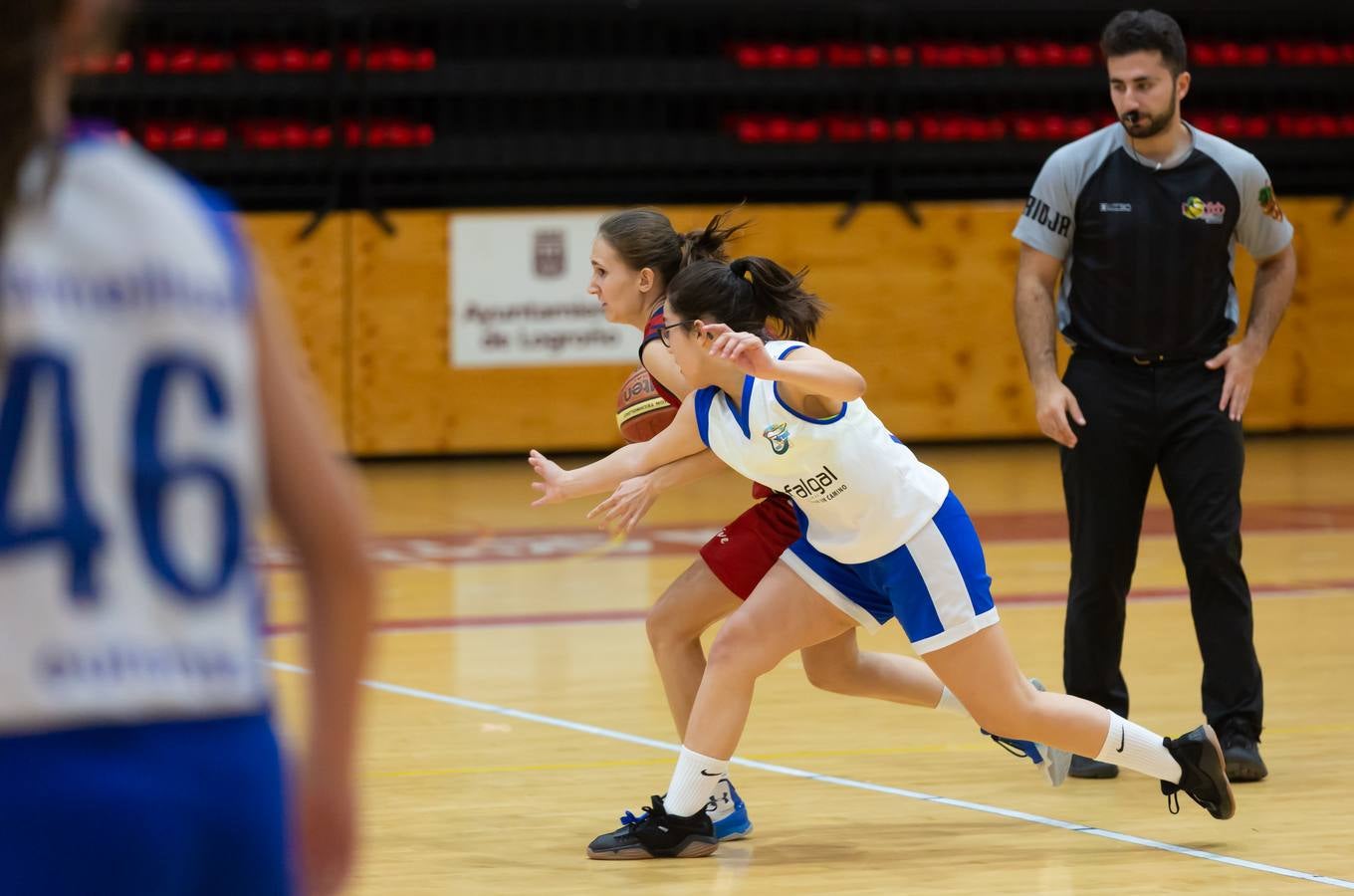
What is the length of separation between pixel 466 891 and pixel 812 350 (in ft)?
4.52

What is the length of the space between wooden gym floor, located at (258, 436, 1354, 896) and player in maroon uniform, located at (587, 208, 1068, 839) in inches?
11.7

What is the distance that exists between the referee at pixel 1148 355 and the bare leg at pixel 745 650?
119 centimetres

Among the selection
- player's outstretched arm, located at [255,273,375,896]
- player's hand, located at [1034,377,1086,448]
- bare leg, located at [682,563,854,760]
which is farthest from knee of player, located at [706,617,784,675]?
player's outstretched arm, located at [255,273,375,896]

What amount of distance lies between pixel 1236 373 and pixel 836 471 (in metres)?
1.54

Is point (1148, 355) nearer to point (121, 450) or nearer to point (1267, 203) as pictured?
point (1267, 203)

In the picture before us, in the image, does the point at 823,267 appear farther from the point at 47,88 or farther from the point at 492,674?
the point at 47,88

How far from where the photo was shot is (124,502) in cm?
140

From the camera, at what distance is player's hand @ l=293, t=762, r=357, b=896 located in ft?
4.97

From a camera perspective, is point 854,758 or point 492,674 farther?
point 492,674

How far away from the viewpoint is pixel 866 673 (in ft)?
16.4

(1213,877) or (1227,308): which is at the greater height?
(1227,308)

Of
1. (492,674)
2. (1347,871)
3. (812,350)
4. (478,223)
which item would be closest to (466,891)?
(812,350)

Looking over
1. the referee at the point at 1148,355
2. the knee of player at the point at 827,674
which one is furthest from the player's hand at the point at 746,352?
the referee at the point at 1148,355

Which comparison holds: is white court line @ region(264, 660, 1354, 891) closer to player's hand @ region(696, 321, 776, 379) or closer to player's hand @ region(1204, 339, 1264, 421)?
player's hand @ region(696, 321, 776, 379)
